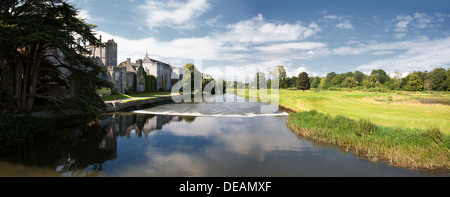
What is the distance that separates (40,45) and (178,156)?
1592cm

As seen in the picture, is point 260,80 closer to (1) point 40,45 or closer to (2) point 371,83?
(2) point 371,83

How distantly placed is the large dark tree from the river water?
13.9 feet

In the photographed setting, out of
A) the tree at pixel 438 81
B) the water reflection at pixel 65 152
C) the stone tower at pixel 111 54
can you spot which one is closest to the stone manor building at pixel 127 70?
the stone tower at pixel 111 54

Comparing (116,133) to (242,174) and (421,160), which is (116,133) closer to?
(242,174)

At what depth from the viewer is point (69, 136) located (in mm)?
14719

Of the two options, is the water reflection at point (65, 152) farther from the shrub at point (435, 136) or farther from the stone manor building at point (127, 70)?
the stone manor building at point (127, 70)

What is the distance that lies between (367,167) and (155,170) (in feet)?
29.3

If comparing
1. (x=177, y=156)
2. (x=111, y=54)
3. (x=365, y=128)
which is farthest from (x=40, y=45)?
(x=111, y=54)

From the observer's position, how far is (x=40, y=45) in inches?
707

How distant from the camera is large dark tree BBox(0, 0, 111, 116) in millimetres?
14982

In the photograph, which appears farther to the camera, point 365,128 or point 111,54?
point 111,54

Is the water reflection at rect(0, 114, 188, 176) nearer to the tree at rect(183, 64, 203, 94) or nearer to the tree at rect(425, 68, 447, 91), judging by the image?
the tree at rect(183, 64, 203, 94)

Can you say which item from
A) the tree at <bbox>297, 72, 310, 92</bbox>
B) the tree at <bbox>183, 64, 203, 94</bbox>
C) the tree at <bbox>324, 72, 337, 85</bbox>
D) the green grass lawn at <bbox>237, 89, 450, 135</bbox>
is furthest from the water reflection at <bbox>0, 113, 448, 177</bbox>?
the tree at <bbox>324, 72, 337, 85</bbox>
